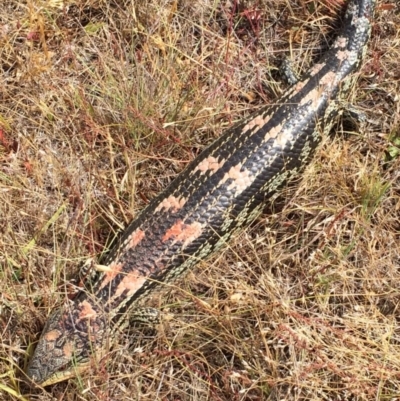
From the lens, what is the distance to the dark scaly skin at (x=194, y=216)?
12.0 ft

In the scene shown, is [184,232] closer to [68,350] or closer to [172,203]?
[172,203]

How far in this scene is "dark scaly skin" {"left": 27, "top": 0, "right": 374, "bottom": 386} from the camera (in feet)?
12.0

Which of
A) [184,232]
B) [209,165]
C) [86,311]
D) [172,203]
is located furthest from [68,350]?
[209,165]

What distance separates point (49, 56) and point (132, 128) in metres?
0.90

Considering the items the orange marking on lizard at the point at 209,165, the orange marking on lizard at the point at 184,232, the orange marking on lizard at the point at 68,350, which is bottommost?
the orange marking on lizard at the point at 68,350

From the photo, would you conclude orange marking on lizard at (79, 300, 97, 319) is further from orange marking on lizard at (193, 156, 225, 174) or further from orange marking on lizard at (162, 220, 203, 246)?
orange marking on lizard at (193, 156, 225, 174)

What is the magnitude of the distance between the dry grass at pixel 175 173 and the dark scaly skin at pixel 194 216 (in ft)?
0.54

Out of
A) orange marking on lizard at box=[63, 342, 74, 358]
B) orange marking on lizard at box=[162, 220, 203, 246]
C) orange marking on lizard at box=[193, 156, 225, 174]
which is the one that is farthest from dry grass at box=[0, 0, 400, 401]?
orange marking on lizard at box=[193, 156, 225, 174]

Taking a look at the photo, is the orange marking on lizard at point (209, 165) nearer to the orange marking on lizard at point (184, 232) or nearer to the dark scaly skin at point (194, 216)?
the dark scaly skin at point (194, 216)

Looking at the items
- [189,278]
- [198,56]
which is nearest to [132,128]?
[198,56]

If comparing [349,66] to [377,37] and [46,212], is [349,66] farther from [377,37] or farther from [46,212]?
[46,212]

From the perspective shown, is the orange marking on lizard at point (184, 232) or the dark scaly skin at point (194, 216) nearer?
the dark scaly skin at point (194, 216)

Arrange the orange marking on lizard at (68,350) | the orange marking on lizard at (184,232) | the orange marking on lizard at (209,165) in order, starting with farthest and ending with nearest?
the orange marking on lizard at (209,165)
the orange marking on lizard at (184,232)
the orange marking on lizard at (68,350)

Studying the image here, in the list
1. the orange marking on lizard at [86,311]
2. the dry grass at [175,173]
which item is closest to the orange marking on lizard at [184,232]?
the dry grass at [175,173]
